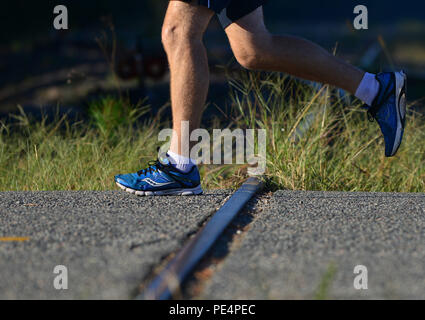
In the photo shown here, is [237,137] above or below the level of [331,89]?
below

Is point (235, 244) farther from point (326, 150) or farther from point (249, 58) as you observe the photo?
point (326, 150)

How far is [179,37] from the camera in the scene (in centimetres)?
Result: 352

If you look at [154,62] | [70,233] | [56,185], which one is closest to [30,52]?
[154,62]

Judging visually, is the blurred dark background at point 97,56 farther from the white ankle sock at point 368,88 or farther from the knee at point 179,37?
the knee at point 179,37

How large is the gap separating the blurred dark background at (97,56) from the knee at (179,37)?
42.7 inches

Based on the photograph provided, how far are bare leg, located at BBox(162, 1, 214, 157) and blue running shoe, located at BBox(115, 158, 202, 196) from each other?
199 mm

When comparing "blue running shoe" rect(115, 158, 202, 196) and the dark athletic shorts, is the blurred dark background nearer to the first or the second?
the dark athletic shorts

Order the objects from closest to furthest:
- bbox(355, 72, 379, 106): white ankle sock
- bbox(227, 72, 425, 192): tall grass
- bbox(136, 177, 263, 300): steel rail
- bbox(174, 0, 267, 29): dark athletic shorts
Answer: bbox(136, 177, 263, 300): steel rail < bbox(174, 0, 267, 29): dark athletic shorts < bbox(355, 72, 379, 106): white ankle sock < bbox(227, 72, 425, 192): tall grass

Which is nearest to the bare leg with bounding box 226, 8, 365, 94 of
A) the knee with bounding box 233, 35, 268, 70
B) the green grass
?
the knee with bounding box 233, 35, 268, 70

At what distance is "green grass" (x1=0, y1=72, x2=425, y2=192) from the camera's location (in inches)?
162

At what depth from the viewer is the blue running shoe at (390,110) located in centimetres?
384

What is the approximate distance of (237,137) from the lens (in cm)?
452
